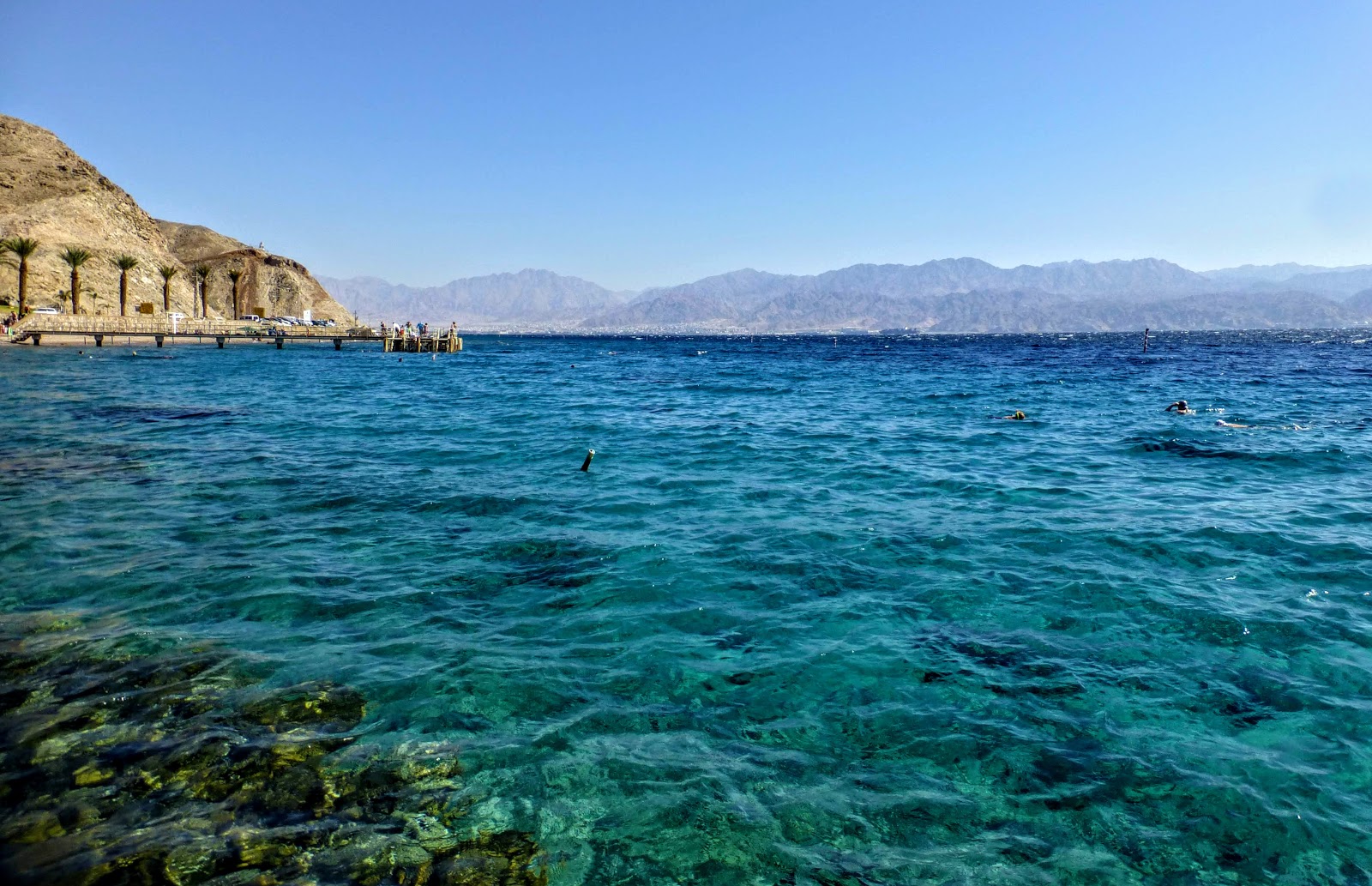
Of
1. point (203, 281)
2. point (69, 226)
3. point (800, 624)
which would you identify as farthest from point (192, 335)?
point (800, 624)

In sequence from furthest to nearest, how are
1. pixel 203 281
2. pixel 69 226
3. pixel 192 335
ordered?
pixel 203 281 < pixel 69 226 < pixel 192 335

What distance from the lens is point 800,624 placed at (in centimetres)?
906

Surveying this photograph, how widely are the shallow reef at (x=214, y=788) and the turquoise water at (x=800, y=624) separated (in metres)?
0.33

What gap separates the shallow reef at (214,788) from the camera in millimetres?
4727

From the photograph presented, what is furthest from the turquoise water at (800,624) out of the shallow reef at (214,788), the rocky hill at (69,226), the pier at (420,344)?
the rocky hill at (69,226)

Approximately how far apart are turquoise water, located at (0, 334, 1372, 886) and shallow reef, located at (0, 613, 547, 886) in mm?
326

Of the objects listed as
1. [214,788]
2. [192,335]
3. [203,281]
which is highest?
[203,281]

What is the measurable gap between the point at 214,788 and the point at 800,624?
6137 mm

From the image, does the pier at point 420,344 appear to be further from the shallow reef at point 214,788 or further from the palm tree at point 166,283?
the shallow reef at point 214,788

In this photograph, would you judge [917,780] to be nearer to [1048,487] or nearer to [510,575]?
[510,575]

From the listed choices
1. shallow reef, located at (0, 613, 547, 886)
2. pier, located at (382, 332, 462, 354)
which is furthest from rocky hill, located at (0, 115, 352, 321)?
shallow reef, located at (0, 613, 547, 886)

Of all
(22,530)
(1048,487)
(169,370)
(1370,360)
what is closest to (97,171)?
(169,370)

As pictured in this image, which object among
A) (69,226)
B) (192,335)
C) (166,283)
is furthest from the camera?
(69,226)

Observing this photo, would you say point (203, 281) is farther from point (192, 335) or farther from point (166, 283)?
point (192, 335)
